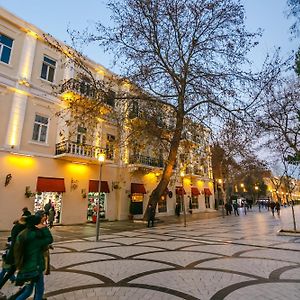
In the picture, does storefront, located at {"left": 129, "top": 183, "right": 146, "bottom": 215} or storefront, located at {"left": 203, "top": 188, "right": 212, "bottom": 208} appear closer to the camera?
storefront, located at {"left": 129, "top": 183, "right": 146, "bottom": 215}

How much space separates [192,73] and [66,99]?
946 centimetres

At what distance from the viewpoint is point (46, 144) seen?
57.3 ft

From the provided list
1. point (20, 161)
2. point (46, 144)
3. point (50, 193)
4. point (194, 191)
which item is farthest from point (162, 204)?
point (20, 161)

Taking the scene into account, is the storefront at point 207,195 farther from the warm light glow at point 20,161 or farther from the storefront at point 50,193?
the warm light glow at point 20,161

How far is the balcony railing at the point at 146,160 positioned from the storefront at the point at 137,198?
2.18m

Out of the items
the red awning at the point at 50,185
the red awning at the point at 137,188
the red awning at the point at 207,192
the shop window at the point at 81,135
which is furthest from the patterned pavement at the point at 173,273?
the red awning at the point at 207,192

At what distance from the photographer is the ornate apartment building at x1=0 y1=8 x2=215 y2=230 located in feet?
51.2

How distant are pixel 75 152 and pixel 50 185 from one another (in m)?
2.79

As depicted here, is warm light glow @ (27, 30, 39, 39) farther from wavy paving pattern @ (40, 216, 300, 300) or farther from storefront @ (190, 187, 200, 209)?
storefront @ (190, 187, 200, 209)

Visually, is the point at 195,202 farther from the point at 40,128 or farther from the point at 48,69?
the point at 48,69

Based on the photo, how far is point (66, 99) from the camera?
61.8 feet

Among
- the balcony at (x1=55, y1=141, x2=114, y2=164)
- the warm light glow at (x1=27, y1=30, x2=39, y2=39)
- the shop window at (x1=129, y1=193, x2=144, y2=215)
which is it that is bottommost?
the shop window at (x1=129, y1=193, x2=144, y2=215)

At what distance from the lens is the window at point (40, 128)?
17094 millimetres

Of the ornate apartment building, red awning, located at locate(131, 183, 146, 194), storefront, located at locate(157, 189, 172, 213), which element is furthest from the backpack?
storefront, located at locate(157, 189, 172, 213)
